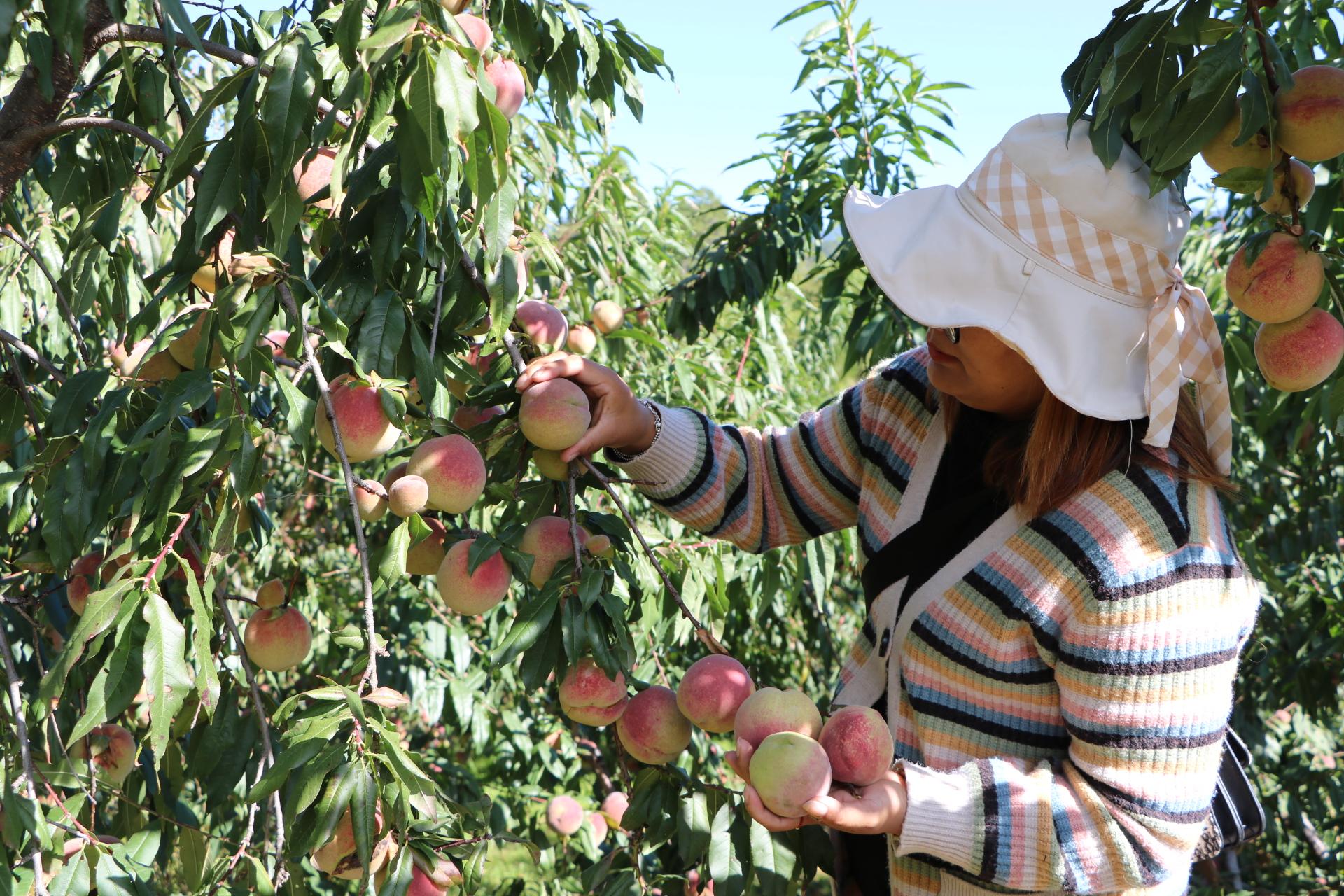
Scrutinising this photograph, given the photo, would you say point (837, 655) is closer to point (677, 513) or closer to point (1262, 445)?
point (1262, 445)

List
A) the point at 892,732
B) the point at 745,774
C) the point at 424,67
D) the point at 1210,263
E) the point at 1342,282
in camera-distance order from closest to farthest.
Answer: the point at 424,67 < the point at 745,774 < the point at 892,732 < the point at 1342,282 < the point at 1210,263

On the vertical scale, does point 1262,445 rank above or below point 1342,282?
below

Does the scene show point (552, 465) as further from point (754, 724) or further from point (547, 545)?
point (754, 724)

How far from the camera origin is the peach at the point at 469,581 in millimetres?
1386

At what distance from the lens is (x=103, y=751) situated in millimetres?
1631

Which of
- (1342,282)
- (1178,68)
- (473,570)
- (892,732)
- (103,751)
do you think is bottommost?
(103,751)

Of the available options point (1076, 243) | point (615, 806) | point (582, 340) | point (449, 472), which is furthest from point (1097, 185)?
point (615, 806)

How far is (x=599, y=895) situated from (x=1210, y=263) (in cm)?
372

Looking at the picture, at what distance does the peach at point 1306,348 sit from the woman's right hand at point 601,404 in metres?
0.94

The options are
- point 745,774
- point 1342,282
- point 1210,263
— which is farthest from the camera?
point 1210,263

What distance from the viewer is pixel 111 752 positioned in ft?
5.36

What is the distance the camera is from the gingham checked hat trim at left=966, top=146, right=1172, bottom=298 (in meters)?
1.30

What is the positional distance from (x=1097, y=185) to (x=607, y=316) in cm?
158

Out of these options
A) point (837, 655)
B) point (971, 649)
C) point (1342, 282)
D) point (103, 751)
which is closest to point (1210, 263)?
point (837, 655)
